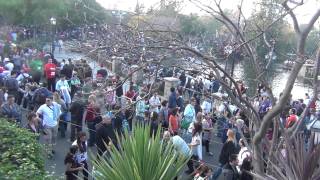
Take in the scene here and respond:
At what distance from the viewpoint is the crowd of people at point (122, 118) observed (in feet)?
27.8

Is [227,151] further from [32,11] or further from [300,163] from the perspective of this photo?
[32,11]

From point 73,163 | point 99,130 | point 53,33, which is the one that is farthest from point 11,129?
point 53,33

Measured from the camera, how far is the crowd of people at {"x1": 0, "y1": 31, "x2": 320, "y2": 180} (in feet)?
27.8

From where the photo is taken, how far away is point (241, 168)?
8695 mm

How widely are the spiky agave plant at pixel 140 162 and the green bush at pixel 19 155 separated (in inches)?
30.9

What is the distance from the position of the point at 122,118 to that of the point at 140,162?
233 inches

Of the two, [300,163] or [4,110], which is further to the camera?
[4,110]

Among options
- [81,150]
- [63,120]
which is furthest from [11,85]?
[81,150]

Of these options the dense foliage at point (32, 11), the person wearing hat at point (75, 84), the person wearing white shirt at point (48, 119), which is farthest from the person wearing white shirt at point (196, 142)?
the dense foliage at point (32, 11)

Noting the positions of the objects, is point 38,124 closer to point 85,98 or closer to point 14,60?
point 85,98

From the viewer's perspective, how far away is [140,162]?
18.0ft

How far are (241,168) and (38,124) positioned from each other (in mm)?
4377

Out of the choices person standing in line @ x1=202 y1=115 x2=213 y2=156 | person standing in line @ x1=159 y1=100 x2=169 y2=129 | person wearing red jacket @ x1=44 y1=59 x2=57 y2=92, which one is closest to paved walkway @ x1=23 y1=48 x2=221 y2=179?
person standing in line @ x1=202 y1=115 x2=213 y2=156

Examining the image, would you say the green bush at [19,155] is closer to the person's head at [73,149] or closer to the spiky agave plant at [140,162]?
the spiky agave plant at [140,162]
